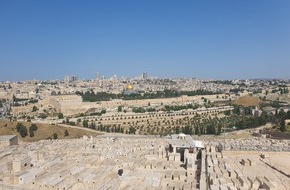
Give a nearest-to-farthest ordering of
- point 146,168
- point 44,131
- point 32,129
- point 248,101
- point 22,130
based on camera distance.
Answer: point 146,168
point 22,130
point 32,129
point 44,131
point 248,101

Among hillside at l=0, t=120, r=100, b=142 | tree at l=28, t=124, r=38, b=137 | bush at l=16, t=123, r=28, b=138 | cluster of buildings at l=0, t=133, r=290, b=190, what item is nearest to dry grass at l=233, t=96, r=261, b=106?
hillside at l=0, t=120, r=100, b=142

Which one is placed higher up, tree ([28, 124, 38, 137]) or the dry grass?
the dry grass

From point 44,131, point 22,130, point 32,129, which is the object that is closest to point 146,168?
point 22,130

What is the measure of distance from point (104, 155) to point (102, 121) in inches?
727

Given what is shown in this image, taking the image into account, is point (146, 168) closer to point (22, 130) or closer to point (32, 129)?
point (22, 130)

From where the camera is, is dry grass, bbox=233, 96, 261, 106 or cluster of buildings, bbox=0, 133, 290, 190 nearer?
cluster of buildings, bbox=0, 133, 290, 190

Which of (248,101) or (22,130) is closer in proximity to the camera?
(22,130)

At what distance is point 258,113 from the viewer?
3192cm

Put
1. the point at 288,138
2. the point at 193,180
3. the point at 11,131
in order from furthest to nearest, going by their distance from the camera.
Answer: the point at 11,131 → the point at 288,138 → the point at 193,180

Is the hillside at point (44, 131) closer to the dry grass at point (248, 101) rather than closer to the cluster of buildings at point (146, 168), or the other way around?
the cluster of buildings at point (146, 168)

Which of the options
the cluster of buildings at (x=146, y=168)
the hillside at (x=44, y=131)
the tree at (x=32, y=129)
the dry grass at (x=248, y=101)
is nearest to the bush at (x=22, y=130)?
the hillside at (x=44, y=131)

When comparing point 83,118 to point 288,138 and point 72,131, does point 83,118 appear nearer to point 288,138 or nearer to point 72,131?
point 72,131

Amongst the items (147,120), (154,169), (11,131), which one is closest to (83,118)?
(147,120)

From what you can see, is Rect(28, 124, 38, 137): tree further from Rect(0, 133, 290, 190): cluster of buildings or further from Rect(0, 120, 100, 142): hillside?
Rect(0, 133, 290, 190): cluster of buildings
